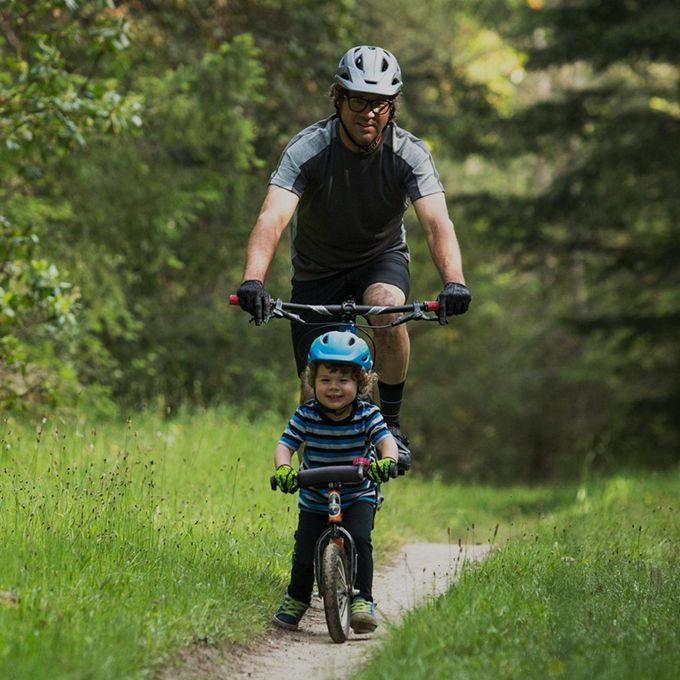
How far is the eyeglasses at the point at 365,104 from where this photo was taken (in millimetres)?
6702

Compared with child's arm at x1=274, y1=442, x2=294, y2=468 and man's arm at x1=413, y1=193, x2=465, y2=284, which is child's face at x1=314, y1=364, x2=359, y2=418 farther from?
man's arm at x1=413, y1=193, x2=465, y2=284

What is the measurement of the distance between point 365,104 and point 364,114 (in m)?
0.06

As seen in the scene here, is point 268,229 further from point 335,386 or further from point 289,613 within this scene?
point 289,613

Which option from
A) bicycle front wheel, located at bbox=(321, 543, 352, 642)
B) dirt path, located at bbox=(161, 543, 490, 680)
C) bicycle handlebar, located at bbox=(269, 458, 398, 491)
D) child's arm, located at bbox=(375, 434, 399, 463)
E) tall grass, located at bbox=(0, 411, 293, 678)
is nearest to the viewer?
tall grass, located at bbox=(0, 411, 293, 678)

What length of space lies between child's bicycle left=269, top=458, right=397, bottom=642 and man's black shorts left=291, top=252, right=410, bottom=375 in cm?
130

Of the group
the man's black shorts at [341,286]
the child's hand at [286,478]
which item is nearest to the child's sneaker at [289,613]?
the child's hand at [286,478]

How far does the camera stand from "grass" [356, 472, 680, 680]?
468 centimetres

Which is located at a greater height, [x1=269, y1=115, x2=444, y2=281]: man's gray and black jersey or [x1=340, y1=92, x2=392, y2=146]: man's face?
[x1=340, y1=92, x2=392, y2=146]: man's face

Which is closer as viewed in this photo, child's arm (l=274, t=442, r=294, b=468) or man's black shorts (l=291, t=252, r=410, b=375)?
child's arm (l=274, t=442, r=294, b=468)

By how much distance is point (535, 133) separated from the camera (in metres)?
19.7

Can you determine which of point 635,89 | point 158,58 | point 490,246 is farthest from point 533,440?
point 158,58

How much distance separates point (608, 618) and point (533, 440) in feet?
83.0

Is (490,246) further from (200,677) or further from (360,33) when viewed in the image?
(200,677)

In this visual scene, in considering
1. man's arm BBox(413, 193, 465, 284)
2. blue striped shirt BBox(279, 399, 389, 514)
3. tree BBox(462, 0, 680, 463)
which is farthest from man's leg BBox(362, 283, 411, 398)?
tree BBox(462, 0, 680, 463)
